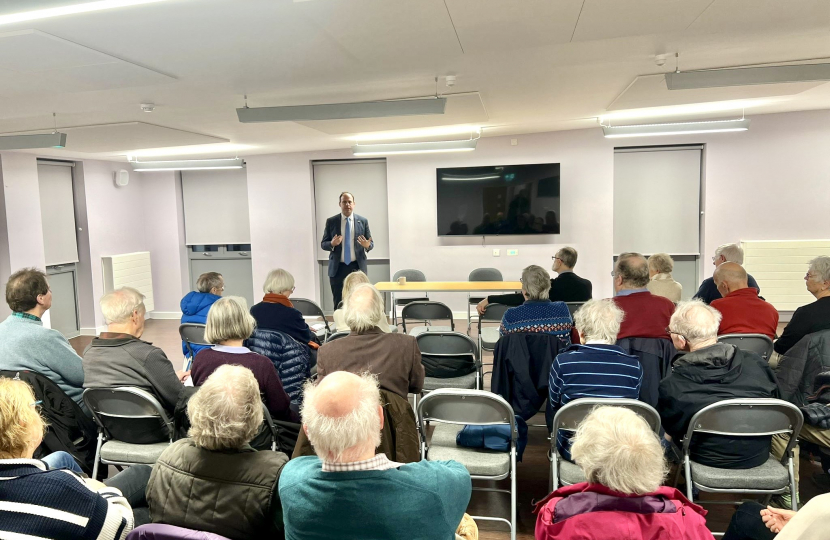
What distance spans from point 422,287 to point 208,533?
4.85 meters

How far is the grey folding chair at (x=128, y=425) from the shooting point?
265cm

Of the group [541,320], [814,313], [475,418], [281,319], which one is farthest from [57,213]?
[814,313]

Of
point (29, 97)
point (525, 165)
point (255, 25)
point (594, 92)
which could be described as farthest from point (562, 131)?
point (29, 97)

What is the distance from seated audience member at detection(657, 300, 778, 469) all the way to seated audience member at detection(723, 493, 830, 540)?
0.55m

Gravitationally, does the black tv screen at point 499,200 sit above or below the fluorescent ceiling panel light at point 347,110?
below

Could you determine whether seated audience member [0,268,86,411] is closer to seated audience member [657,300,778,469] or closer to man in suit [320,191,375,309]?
seated audience member [657,300,778,469]

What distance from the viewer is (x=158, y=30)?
2898 millimetres

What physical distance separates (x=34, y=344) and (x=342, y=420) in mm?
2276

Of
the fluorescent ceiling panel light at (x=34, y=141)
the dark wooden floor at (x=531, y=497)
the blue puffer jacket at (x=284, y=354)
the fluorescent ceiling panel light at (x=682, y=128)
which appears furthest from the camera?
the fluorescent ceiling panel light at (x=682, y=128)

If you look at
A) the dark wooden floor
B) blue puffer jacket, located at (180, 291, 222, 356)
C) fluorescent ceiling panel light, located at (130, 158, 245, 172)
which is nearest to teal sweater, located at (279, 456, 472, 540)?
the dark wooden floor

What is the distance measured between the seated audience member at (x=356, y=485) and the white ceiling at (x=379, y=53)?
173 cm

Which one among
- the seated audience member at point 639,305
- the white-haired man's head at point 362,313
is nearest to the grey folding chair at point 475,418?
the white-haired man's head at point 362,313

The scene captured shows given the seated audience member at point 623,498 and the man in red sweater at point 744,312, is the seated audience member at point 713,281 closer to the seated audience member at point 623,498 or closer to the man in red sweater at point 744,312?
the man in red sweater at point 744,312

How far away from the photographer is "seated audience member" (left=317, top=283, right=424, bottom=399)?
264cm
